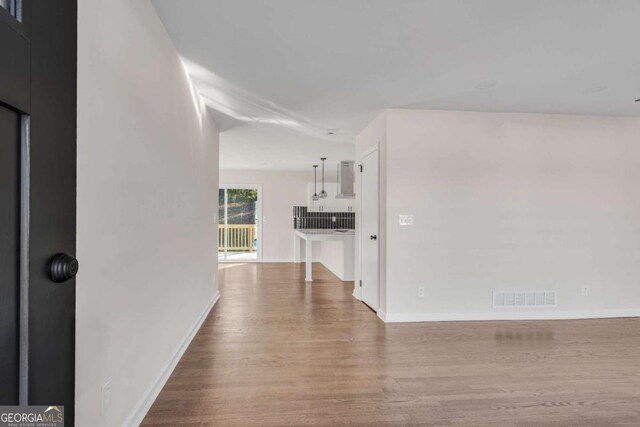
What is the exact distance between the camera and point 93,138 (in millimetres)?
1375

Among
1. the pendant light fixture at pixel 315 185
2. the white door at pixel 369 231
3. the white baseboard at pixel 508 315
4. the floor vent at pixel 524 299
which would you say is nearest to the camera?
the white baseboard at pixel 508 315

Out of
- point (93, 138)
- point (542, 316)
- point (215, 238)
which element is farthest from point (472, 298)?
point (93, 138)

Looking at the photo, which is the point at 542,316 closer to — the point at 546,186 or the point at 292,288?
the point at 546,186

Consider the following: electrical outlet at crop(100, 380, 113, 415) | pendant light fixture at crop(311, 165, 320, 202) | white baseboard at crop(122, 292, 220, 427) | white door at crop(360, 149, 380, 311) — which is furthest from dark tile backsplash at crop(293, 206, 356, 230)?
electrical outlet at crop(100, 380, 113, 415)

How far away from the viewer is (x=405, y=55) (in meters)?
2.61

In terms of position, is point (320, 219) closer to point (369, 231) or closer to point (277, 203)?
point (277, 203)

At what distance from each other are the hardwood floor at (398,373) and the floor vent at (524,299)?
0.72 feet

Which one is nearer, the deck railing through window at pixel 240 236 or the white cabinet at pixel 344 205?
the deck railing through window at pixel 240 236

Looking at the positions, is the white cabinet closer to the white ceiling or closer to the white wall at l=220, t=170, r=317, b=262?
the white wall at l=220, t=170, r=317, b=262

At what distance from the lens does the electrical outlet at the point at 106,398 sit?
4.90 ft

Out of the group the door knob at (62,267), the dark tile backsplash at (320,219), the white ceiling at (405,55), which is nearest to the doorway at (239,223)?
the dark tile backsplash at (320,219)

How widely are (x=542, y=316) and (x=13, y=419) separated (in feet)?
15.3

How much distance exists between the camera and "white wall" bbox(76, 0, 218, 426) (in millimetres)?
1338

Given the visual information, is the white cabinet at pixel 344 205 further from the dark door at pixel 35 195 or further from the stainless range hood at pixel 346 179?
the dark door at pixel 35 195
